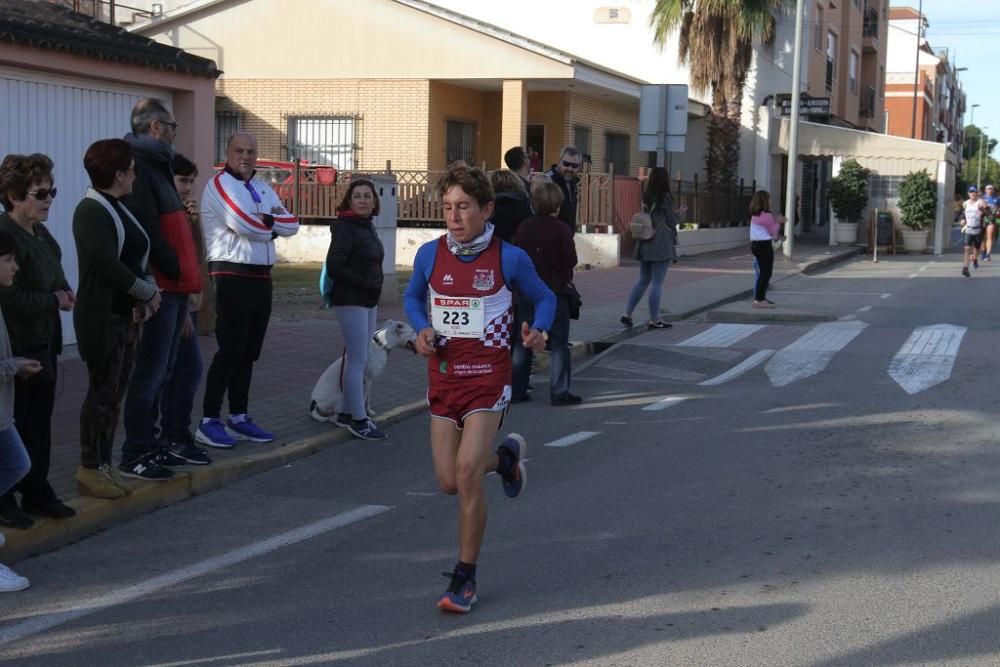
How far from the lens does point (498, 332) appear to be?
5.26m

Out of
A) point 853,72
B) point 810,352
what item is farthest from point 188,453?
point 853,72

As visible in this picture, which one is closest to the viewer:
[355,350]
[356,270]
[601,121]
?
[356,270]

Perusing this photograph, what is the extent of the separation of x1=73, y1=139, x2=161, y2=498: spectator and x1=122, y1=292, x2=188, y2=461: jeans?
26cm

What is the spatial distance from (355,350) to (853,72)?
157 ft

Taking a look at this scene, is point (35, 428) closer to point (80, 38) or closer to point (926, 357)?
point (80, 38)

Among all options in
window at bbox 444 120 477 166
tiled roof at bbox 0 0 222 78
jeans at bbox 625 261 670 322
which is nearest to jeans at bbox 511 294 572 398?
jeans at bbox 625 261 670 322

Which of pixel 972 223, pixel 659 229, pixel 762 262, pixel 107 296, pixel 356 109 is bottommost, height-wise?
pixel 762 262

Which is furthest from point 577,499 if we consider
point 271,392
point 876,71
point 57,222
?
point 876,71

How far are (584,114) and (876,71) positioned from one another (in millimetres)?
30509

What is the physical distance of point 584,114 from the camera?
1214 inches

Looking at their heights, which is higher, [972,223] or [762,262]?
[972,223]

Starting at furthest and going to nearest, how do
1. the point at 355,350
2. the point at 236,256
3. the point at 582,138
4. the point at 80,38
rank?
the point at 582,138, the point at 80,38, the point at 355,350, the point at 236,256

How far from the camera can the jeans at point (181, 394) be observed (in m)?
7.34

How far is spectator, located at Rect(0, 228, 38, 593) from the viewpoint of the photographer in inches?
210
